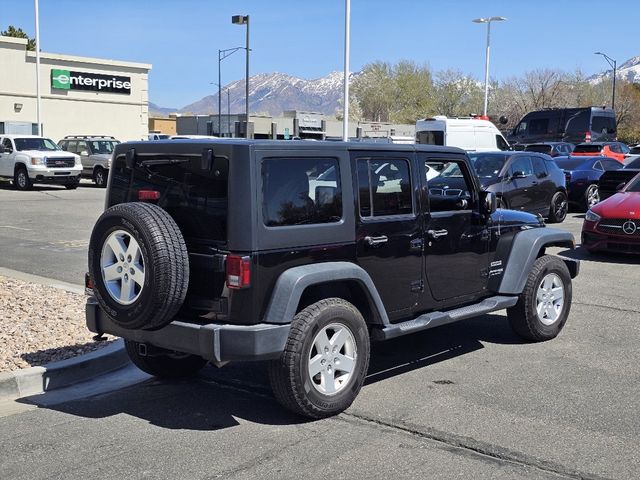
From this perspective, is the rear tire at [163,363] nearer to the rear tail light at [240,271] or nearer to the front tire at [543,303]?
the rear tail light at [240,271]

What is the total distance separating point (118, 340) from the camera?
279 inches

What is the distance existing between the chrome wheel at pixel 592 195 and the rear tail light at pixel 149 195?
55.5 ft

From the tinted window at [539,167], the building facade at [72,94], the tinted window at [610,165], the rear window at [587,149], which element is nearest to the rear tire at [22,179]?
the building facade at [72,94]

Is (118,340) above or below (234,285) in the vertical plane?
below

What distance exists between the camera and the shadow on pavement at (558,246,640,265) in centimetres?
1230

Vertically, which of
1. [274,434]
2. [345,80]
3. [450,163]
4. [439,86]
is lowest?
[274,434]

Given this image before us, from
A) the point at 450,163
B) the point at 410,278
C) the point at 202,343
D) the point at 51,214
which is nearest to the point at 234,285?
the point at 202,343

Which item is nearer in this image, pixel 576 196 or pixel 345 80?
pixel 576 196

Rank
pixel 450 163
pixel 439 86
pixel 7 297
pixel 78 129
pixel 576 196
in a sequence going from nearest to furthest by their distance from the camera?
pixel 450 163 → pixel 7 297 → pixel 576 196 → pixel 78 129 → pixel 439 86

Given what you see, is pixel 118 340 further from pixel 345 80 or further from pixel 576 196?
pixel 345 80

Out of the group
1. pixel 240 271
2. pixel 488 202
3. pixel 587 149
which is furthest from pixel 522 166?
pixel 587 149

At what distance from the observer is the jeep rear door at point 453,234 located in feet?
20.2

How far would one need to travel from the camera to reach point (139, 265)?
16.3 ft

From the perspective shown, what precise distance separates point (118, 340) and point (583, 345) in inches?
169
